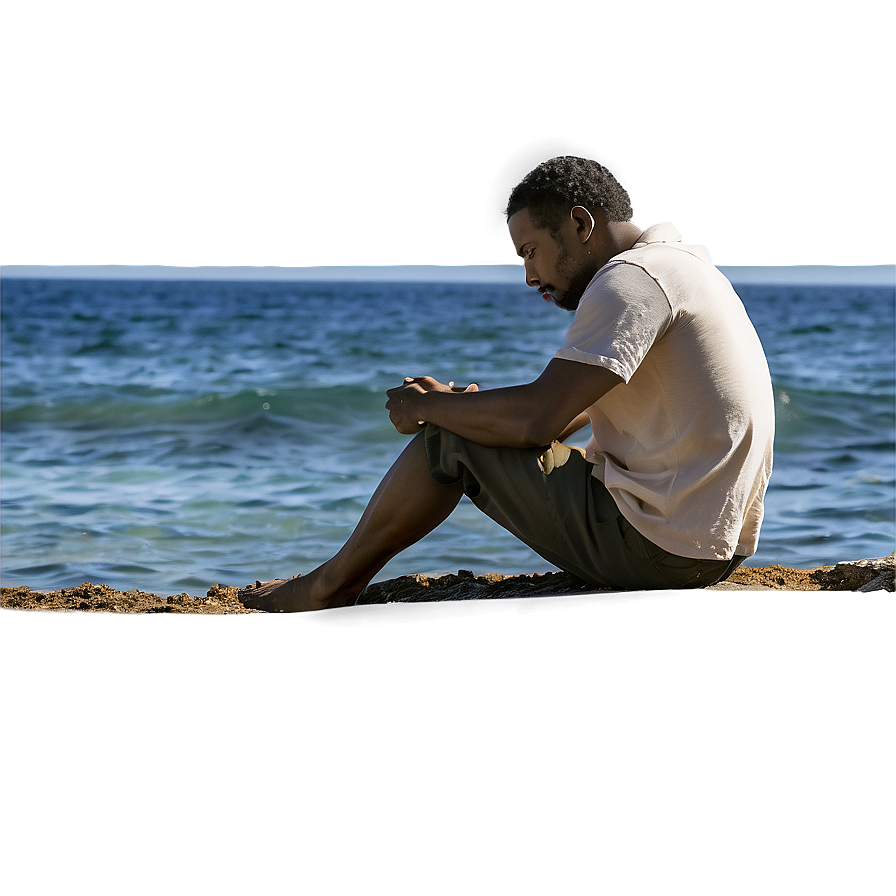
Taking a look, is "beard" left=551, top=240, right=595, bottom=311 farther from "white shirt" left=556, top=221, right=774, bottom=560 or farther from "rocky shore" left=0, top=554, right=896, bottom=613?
"rocky shore" left=0, top=554, right=896, bottom=613

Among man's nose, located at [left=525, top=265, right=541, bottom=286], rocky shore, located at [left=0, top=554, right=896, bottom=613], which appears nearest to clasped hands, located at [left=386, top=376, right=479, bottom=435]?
man's nose, located at [left=525, top=265, right=541, bottom=286]

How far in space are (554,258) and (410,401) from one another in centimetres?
45

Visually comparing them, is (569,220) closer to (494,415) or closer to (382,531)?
(494,415)

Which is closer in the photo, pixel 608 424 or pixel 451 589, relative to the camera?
pixel 608 424

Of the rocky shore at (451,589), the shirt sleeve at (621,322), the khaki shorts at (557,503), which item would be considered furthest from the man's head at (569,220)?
the rocky shore at (451,589)

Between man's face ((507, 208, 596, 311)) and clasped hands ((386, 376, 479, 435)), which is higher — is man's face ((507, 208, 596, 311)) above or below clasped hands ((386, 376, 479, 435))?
above

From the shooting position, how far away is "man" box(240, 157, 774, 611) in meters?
1.68

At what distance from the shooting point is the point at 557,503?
1.88 m

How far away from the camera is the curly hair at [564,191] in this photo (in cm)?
185

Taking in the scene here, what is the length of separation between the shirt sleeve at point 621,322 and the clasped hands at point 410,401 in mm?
340

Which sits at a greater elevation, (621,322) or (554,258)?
(554,258)

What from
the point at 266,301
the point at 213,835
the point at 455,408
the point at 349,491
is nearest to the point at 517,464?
the point at 455,408

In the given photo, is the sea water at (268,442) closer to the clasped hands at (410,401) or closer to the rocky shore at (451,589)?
the clasped hands at (410,401)

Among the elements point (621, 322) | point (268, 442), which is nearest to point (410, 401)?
point (621, 322)
